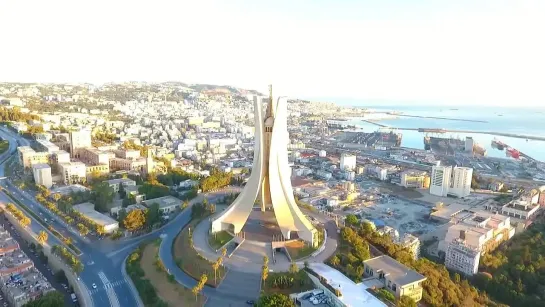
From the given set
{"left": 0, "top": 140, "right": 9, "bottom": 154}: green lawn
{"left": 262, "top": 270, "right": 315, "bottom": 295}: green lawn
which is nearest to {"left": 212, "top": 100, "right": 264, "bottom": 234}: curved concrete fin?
{"left": 262, "top": 270, "right": 315, "bottom": 295}: green lawn

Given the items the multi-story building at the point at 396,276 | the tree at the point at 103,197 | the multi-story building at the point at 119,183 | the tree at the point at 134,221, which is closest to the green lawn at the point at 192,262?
the tree at the point at 134,221

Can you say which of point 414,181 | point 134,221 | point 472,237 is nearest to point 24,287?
point 134,221

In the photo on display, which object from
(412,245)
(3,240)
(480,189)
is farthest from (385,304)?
(480,189)

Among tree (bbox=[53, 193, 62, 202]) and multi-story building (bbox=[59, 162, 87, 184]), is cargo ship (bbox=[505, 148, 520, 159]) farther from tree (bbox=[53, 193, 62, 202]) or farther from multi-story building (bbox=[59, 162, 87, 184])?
tree (bbox=[53, 193, 62, 202])

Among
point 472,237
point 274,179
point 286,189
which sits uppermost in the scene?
point 274,179

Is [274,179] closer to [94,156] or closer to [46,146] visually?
[94,156]

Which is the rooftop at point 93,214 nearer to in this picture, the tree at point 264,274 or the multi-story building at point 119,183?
the multi-story building at point 119,183

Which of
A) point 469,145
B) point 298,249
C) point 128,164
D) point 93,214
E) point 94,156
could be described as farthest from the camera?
point 469,145
